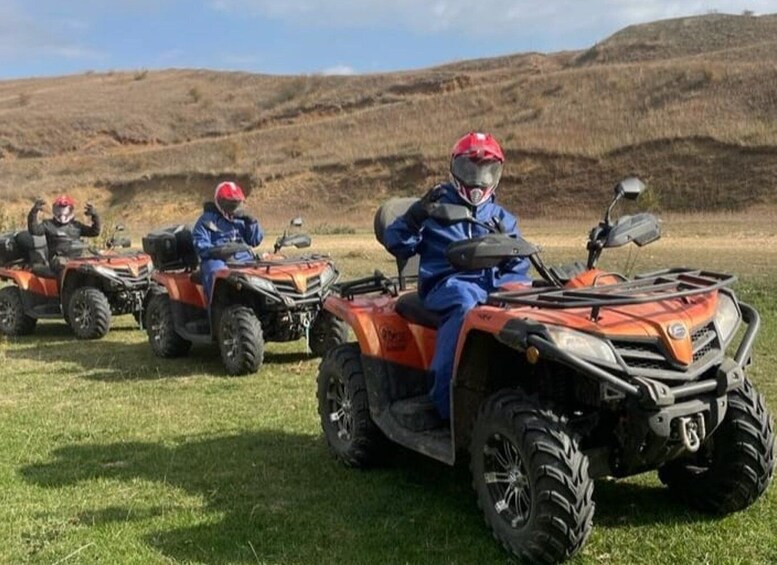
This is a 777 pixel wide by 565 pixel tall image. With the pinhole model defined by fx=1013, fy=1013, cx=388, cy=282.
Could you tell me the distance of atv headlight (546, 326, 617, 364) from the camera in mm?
4203

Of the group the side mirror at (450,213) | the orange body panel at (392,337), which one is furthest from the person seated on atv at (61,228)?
the side mirror at (450,213)

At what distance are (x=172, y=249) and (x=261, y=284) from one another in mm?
2429

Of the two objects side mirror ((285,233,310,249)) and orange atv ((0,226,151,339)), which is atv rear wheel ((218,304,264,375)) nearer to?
side mirror ((285,233,310,249))

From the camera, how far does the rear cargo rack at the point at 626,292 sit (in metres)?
4.44

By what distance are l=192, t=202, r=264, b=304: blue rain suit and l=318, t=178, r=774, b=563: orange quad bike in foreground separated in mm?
5213

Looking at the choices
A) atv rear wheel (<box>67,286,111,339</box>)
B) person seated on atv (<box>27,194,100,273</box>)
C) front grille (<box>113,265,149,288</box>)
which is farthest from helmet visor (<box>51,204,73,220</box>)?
front grille (<box>113,265,149,288</box>)

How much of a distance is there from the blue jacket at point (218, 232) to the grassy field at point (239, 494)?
5.60 feet

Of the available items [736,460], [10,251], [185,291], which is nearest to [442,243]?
[736,460]

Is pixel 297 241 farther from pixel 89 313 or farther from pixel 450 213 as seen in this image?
pixel 450 213

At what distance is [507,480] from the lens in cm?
466

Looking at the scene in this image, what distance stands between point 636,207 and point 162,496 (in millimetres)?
34140

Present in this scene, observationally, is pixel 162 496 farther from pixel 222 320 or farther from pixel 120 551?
pixel 222 320

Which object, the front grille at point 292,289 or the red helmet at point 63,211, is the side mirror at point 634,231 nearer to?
the front grille at point 292,289

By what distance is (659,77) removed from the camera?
48750mm
